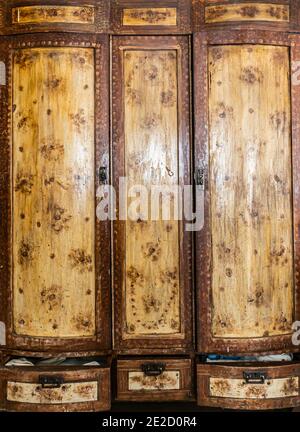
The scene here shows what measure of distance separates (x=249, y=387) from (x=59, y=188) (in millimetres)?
1377

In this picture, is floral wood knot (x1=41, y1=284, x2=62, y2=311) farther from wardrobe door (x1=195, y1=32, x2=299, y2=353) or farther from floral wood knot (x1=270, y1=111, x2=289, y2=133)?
floral wood knot (x1=270, y1=111, x2=289, y2=133)

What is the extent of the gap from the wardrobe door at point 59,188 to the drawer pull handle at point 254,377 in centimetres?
73

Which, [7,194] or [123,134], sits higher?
[123,134]

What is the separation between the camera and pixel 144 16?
228 centimetres

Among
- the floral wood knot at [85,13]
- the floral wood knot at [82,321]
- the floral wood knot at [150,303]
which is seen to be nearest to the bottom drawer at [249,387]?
the floral wood knot at [150,303]

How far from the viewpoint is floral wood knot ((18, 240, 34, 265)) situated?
227 cm

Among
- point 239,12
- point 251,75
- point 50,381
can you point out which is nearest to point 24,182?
point 50,381

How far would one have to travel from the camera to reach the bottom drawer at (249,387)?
2.18m

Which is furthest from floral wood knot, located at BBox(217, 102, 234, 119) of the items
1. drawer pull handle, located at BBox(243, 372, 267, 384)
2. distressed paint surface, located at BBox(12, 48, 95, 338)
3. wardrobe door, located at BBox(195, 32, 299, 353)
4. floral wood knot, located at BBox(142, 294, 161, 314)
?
drawer pull handle, located at BBox(243, 372, 267, 384)

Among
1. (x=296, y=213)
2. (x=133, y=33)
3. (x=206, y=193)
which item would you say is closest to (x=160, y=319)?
(x=206, y=193)

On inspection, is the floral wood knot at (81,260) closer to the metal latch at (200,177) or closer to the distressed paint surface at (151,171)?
the distressed paint surface at (151,171)

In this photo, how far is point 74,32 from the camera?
2.25 meters

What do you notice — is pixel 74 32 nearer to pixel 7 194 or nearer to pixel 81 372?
pixel 7 194
